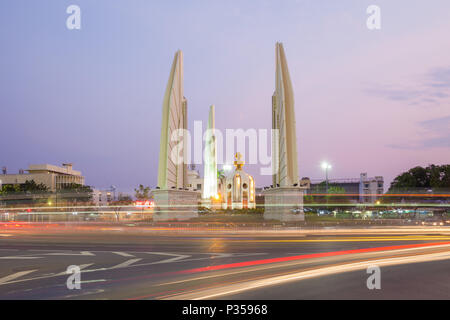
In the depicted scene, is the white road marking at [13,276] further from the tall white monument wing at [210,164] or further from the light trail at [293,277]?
the tall white monument wing at [210,164]

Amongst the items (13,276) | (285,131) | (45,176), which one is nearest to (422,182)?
(285,131)

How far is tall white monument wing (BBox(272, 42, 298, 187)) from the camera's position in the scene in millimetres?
38906

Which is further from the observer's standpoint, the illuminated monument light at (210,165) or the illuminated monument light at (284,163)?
the illuminated monument light at (210,165)

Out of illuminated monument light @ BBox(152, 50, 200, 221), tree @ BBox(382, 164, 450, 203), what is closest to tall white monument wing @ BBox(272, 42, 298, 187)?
illuminated monument light @ BBox(152, 50, 200, 221)

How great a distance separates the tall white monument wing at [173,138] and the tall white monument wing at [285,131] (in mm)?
11177

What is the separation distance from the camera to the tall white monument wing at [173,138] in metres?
43.4

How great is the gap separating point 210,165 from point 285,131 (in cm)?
3557

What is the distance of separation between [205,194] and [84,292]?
216ft

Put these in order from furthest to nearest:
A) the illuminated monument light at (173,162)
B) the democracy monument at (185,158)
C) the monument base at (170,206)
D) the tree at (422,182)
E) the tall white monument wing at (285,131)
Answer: the tree at (422,182), the illuminated monument light at (173,162), the monument base at (170,206), the tall white monument wing at (285,131), the democracy monument at (185,158)

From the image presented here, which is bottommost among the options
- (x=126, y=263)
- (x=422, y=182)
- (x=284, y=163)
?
(x=126, y=263)

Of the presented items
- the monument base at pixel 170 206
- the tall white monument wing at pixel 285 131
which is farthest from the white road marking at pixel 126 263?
the monument base at pixel 170 206

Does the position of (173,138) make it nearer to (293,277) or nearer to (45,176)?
(293,277)

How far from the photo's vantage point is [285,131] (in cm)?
4022
